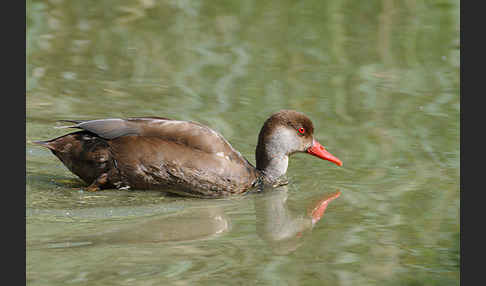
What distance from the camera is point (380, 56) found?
13102mm

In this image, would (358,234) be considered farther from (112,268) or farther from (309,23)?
(309,23)

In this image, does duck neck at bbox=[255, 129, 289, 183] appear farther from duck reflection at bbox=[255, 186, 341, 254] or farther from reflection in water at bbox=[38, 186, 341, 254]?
reflection in water at bbox=[38, 186, 341, 254]

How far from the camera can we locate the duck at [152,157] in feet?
27.8

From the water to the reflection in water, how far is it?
0.03 metres

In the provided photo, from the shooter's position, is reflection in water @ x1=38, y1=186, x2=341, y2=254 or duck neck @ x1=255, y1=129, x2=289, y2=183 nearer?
reflection in water @ x1=38, y1=186, x2=341, y2=254

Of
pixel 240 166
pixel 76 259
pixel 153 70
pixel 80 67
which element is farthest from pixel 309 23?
pixel 76 259

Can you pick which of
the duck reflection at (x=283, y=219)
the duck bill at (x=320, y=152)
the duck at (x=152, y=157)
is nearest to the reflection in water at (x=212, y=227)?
the duck reflection at (x=283, y=219)

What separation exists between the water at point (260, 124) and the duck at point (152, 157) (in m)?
0.16

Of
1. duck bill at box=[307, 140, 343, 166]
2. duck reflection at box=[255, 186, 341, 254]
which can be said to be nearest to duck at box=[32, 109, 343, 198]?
duck reflection at box=[255, 186, 341, 254]

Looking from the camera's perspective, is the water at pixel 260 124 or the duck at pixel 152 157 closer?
the water at pixel 260 124

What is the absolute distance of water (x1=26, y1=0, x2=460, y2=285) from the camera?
268 inches

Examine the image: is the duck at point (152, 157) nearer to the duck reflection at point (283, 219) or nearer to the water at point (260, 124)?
the water at point (260, 124)

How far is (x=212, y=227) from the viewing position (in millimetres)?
7645

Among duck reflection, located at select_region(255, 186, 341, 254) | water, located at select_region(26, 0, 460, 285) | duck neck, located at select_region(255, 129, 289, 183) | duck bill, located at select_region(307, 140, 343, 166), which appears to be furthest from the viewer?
duck bill, located at select_region(307, 140, 343, 166)
